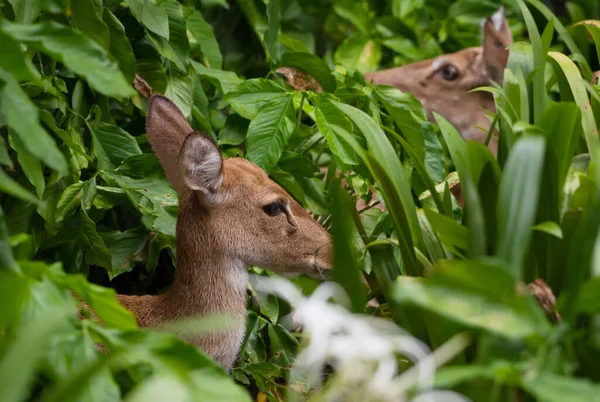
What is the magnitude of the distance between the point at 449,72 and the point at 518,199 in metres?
3.28

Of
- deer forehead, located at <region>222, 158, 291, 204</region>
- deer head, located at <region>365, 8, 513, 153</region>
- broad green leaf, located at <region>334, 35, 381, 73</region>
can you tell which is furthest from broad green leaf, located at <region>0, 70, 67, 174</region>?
broad green leaf, located at <region>334, 35, 381, 73</region>

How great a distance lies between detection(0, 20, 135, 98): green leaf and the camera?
68.6 inches

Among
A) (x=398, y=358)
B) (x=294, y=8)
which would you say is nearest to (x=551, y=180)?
(x=398, y=358)

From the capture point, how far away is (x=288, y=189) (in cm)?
313

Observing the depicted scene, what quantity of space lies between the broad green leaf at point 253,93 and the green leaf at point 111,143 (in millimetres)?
351

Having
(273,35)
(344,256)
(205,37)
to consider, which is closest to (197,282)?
(344,256)

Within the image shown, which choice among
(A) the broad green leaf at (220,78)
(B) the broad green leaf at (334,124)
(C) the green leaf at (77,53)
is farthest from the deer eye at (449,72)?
(C) the green leaf at (77,53)

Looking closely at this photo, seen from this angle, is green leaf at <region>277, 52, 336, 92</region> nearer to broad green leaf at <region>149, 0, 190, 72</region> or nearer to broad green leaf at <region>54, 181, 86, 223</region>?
broad green leaf at <region>149, 0, 190, 72</region>

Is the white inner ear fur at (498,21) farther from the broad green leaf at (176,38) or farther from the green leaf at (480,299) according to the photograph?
the green leaf at (480,299)

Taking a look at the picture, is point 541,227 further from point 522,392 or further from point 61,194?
point 61,194

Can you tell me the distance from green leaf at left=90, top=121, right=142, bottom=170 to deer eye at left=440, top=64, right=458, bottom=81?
2385mm

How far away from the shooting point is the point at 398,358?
86.4 inches

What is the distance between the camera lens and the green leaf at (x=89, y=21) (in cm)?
275

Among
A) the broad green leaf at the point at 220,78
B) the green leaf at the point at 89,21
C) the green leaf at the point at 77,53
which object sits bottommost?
the broad green leaf at the point at 220,78
